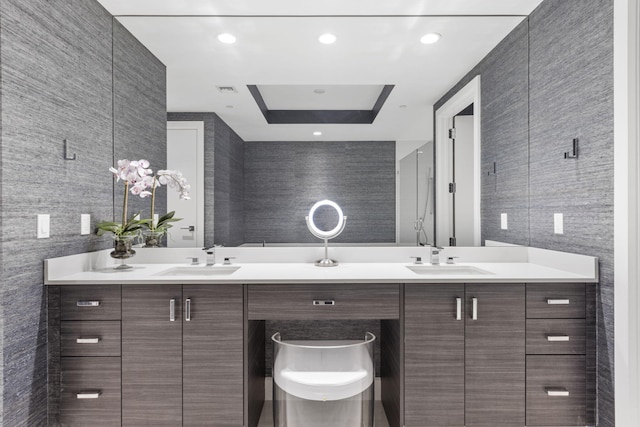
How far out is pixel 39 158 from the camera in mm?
1549

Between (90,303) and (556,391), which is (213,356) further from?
(556,391)

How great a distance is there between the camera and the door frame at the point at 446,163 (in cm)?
220

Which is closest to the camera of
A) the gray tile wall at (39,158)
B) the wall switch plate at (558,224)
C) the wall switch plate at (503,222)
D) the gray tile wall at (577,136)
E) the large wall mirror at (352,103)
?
the gray tile wall at (39,158)

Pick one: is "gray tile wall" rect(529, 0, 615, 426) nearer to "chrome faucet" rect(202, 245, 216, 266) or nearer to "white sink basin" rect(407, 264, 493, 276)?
"white sink basin" rect(407, 264, 493, 276)

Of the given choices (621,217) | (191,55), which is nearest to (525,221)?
(621,217)

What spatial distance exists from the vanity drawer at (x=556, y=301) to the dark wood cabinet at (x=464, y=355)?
48 mm

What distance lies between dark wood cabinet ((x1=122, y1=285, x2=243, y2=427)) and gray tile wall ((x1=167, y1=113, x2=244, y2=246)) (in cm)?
53

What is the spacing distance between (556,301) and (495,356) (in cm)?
36

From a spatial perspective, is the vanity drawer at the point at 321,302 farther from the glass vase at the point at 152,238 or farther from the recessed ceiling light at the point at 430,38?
the recessed ceiling light at the point at 430,38

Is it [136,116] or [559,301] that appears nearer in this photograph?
[559,301]

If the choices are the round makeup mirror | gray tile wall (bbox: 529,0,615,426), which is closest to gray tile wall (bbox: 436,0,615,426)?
gray tile wall (bbox: 529,0,615,426)

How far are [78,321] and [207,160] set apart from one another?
3.28 feet

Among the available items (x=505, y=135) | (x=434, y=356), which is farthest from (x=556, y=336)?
(x=505, y=135)

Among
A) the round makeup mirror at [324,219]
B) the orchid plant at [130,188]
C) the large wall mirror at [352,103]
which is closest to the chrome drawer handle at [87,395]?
the orchid plant at [130,188]
